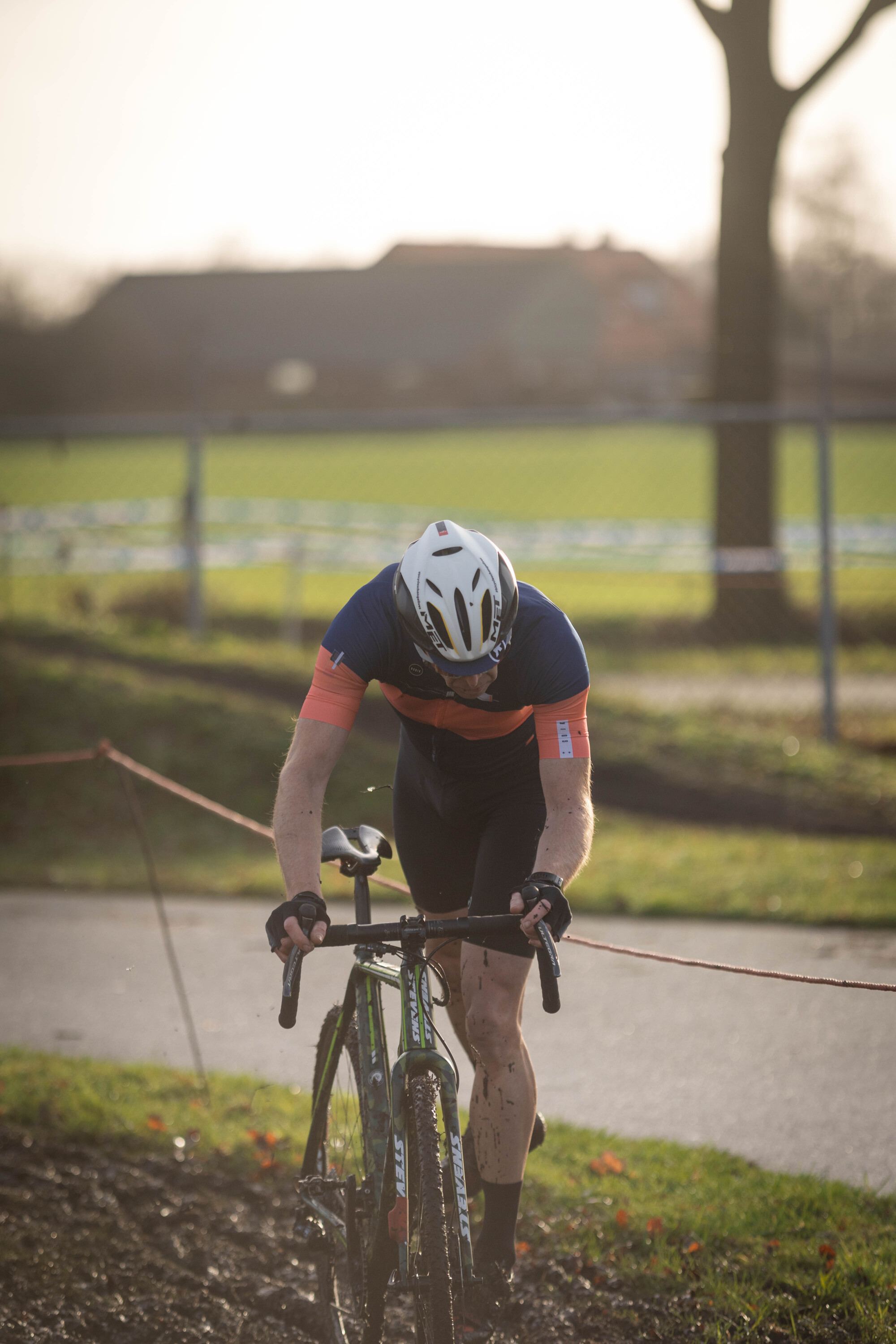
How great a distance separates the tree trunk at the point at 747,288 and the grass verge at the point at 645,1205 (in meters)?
8.10

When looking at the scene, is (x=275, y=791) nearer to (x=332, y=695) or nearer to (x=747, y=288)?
(x=332, y=695)

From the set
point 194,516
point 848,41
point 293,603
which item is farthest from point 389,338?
point 194,516

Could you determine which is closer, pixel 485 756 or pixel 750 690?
pixel 485 756

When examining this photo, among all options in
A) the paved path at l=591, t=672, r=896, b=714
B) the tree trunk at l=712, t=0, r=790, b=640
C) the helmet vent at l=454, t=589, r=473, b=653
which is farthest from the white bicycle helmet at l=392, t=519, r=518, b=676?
the tree trunk at l=712, t=0, r=790, b=640

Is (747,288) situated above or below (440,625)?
above

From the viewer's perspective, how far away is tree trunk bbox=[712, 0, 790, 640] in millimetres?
11859

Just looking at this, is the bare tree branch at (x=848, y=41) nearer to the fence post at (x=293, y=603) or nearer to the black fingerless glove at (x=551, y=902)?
the fence post at (x=293, y=603)

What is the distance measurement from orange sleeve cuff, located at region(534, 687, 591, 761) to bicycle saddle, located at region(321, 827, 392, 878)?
0.46m

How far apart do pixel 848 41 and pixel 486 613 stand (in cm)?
1066

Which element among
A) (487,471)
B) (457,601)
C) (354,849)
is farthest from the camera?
(487,471)

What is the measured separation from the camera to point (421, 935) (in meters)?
2.92

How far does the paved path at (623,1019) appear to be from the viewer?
14.9 ft

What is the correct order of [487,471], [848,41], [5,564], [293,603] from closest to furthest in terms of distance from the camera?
[848,41] < [293,603] < [5,564] < [487,471]

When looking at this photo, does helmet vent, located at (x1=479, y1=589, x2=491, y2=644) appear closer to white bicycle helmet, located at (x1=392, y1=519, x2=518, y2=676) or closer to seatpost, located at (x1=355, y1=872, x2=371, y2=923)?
white bicycle helmet, located at (x1=392, y1=519, x2=518, y2=676)
